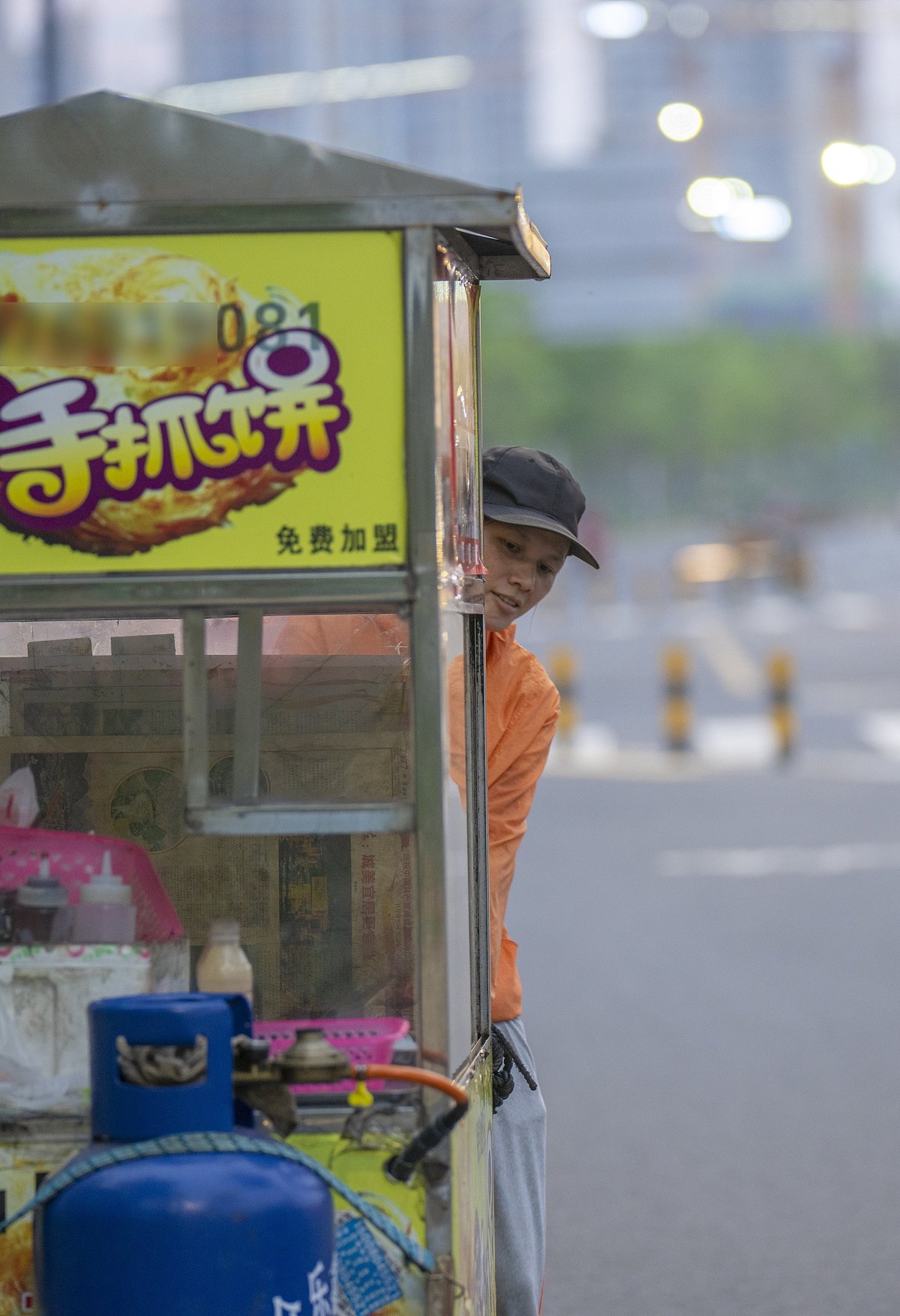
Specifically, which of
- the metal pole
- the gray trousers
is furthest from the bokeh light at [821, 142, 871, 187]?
the gray trousers

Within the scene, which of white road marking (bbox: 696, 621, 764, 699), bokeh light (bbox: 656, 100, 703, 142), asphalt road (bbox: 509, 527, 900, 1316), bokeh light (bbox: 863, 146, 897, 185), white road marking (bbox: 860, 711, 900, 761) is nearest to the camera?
asphalt road (bbox: 509, 527, 900, 1316)

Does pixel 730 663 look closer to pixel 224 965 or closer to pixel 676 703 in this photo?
pixel 676 703

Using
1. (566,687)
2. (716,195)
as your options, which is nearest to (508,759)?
(566,687)

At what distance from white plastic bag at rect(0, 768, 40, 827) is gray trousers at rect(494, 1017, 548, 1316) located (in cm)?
97

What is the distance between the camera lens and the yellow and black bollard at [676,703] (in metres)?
15.3

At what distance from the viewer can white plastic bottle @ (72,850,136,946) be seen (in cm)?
284

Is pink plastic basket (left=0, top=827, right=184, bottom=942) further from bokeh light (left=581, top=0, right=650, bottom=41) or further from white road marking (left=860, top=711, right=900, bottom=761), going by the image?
bokeh light (left=581, top=0, right=650, bottom=41)

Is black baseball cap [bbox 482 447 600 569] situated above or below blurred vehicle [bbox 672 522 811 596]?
below

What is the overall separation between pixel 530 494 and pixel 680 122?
48.4 ft

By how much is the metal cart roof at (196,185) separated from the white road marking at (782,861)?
8.55m

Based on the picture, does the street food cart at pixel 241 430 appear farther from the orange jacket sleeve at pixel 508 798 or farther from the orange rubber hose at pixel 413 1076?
the orange jacket sleeve at pixel 508 798

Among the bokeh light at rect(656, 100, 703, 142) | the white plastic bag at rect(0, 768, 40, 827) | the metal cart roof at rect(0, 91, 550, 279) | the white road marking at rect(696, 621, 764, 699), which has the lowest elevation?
the white plastic bag at rect(0, 768, 40, 827)

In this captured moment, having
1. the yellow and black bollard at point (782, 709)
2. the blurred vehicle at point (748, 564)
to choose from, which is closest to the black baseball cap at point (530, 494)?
the yellow and black bollard at point (782, 709)

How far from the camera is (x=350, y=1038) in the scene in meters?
2.93
